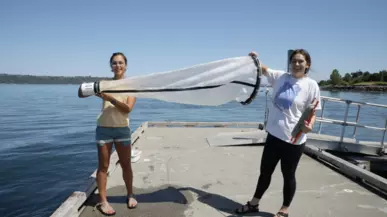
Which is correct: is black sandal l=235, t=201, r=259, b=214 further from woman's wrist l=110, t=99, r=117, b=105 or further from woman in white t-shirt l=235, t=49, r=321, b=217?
woman's wrist l=110, t=99, r=117, b=105

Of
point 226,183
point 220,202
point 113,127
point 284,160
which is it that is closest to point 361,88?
point 226,183

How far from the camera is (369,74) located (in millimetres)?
138125

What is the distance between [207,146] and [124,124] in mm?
4083

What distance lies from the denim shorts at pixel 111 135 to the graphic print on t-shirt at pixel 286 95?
1871 mm

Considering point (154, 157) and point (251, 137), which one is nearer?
point (154, 157)

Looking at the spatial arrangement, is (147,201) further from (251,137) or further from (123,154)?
(251,137)

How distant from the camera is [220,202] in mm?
3727

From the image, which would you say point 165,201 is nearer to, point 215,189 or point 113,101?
point 215,189

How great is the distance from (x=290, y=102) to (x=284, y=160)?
68 centimetres

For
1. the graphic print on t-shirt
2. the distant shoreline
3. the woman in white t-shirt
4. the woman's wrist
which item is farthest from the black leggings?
the distant shoreline

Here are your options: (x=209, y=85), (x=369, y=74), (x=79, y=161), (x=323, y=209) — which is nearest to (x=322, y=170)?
(x=323, y=209)

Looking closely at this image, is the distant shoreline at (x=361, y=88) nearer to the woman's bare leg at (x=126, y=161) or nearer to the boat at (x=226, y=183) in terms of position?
the boat at (x=226, y=183)

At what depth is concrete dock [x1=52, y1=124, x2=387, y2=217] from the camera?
3.45 meters

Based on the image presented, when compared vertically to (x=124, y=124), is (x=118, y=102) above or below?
above
